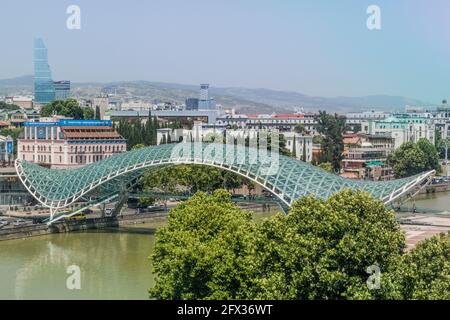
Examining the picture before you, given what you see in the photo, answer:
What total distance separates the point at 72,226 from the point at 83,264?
5612 millimetres

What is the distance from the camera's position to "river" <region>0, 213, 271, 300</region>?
16.6 m

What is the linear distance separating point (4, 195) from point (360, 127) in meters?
44.3

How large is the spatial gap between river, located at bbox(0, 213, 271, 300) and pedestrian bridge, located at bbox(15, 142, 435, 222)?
1.30 metres

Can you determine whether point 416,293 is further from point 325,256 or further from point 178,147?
point 178,147

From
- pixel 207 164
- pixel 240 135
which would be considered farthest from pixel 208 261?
pixel 240 135

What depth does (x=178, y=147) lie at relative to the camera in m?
24.0

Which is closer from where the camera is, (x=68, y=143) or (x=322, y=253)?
(x=322, y=253)

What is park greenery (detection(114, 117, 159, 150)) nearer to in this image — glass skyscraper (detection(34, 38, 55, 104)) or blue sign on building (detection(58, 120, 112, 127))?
blue sign on building (detection(58, 120, 112, 127))

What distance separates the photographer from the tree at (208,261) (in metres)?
12.0

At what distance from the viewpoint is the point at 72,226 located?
83.2ft

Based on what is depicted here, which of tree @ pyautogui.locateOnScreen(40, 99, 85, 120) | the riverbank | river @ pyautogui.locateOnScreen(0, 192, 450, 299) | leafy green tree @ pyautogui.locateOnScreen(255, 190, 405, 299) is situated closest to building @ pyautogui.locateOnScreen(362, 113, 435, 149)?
tree @ pyautogui.locateOnScreen(40, 99, 85, 120)

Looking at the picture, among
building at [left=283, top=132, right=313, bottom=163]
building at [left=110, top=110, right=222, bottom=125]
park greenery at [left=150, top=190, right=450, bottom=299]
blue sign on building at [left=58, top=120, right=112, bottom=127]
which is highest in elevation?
blue sign on building at [left=58, top=120, right=112, bottom=127]

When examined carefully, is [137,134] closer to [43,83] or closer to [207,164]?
[207,164]

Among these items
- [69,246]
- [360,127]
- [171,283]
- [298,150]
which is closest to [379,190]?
[69,246]
